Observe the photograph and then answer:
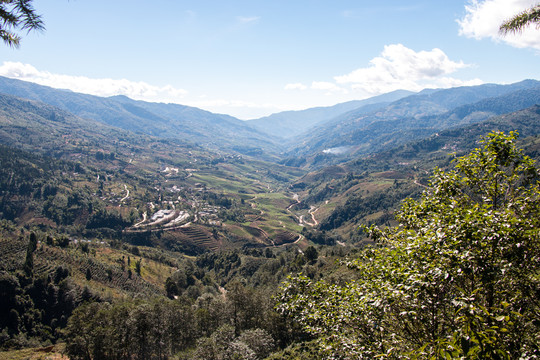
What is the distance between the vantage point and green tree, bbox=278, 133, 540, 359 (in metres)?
6.65

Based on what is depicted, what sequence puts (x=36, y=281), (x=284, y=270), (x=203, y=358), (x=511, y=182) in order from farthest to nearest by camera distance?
(x=284, y=270)
(x=36, y=281)
(x=203, y=358)
(x=511, y=182)

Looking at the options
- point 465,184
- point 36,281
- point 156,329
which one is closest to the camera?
point 465,184

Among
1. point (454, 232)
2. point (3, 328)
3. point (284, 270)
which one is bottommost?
point (284, 270)

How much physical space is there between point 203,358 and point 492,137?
47163 millimetres

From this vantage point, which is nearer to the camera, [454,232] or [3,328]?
[454,232]

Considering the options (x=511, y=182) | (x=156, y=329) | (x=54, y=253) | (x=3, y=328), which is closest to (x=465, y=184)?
(x=511, y=182)

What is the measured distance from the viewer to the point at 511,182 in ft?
34.8

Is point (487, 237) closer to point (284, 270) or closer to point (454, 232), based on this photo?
point (454, 232)

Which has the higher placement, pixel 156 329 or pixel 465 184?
pixel 465 184

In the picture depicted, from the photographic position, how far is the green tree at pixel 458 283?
A: 6.65m

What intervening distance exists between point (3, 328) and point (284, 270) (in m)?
98.9

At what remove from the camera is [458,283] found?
839cm

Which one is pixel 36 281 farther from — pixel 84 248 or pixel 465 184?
pixel 465 184

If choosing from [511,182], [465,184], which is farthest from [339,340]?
[511,182]
